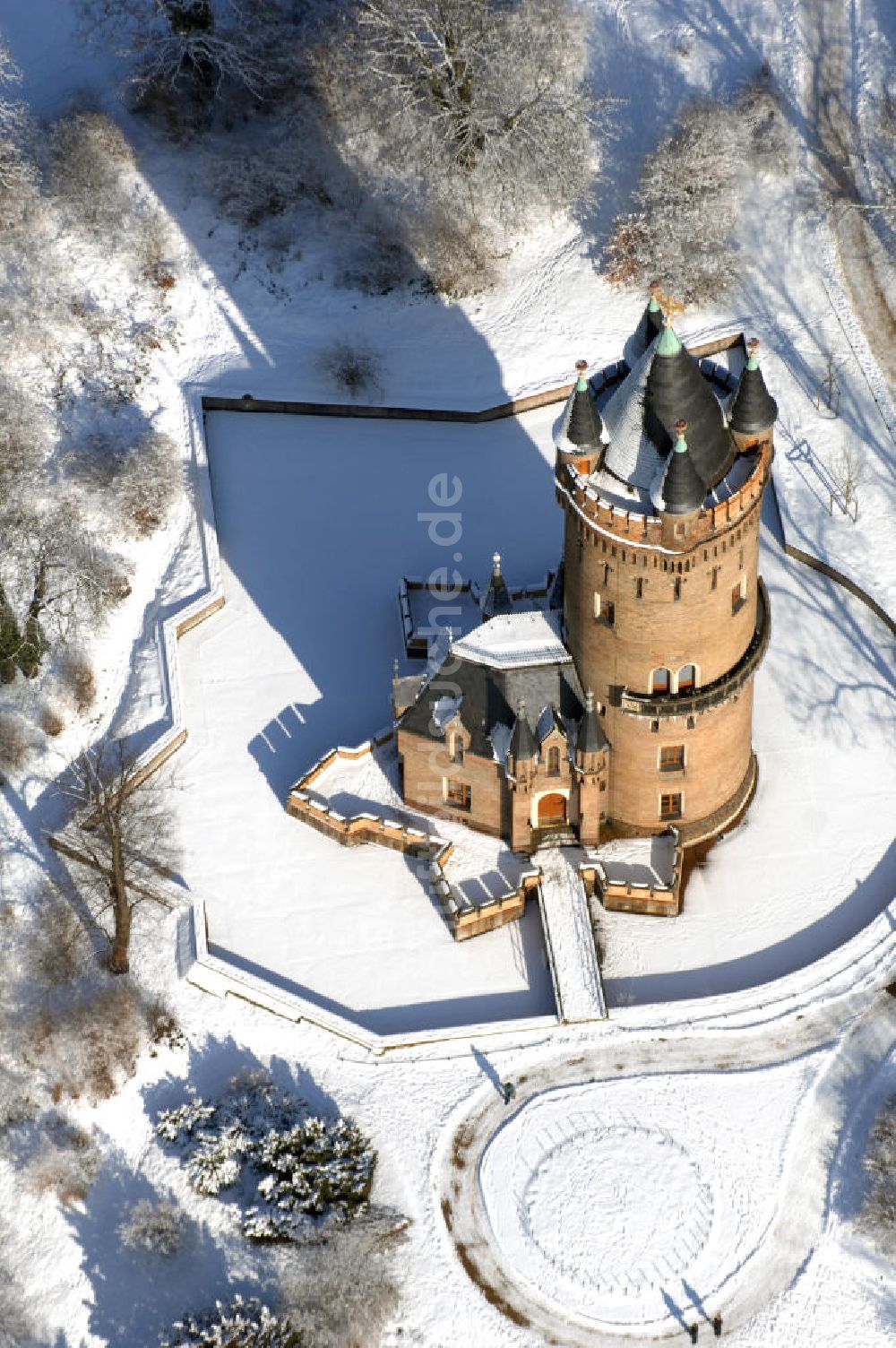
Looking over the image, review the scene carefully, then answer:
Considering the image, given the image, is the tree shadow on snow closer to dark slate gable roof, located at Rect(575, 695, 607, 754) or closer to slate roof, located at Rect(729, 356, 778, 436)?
dark slate gable roof, located at Rect(575, 695, 607, 754)

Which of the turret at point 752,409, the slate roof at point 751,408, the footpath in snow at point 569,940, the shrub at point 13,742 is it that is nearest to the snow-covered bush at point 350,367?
the shrub at point 13,742

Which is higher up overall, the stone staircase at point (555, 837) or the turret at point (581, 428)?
the turret at point (581, 428)

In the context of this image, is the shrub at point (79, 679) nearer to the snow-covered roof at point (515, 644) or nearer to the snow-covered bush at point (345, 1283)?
the snow-covered roof at point (515, 644)

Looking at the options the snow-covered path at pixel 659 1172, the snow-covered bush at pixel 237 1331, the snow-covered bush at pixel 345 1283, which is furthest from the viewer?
the snow-covered path at pixel 659 1172

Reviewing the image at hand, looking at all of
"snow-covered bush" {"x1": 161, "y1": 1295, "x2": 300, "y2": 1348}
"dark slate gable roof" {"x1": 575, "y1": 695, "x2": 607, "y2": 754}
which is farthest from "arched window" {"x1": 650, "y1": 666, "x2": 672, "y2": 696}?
"snow-covered bush" {"x1": 161, "y1": 1295, "x2": 300, "y2": 1348}

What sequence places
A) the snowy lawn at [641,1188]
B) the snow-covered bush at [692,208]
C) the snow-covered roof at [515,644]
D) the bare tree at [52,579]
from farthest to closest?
the snow-covered bush at [692,208], the bare tree at [52,579], the snow-covered roof at [515,644], the snowy lawn at [641,1188]

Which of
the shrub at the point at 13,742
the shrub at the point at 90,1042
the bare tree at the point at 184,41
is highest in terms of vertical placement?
the bare tree at the point at 184,41

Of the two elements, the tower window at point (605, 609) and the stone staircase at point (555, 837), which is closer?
the tower window at point (605, 609)

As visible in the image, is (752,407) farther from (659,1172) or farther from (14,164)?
(14,164)
